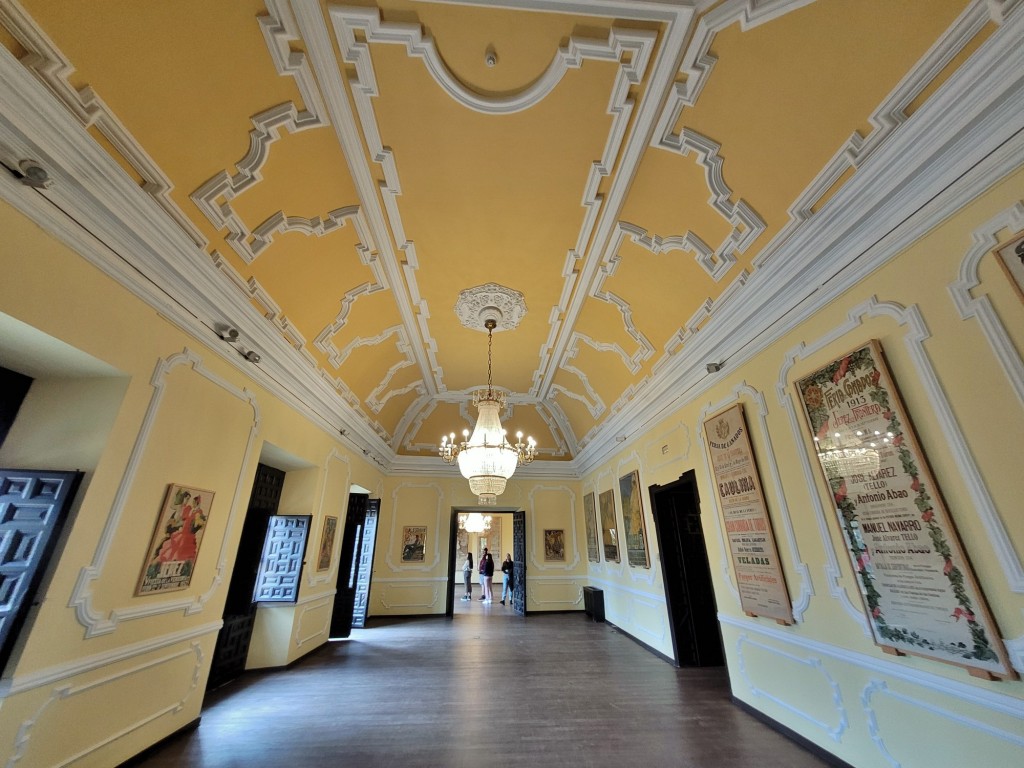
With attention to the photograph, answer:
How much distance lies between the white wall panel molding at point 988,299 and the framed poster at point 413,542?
8909mm

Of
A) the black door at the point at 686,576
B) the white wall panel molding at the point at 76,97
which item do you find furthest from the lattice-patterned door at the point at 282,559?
the black door at the point at 686,576

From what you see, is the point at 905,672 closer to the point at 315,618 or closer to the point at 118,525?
the point at 118,525

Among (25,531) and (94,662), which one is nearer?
(25,531)

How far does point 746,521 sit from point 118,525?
4.77 m

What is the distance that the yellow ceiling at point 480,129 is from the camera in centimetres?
212

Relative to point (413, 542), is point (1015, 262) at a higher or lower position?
higher

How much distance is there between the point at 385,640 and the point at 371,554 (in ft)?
6.95

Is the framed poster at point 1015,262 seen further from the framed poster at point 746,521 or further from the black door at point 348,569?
the black door at point 348,569

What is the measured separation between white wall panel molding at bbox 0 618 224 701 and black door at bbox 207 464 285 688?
4.63 feet

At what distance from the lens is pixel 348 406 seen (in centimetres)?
608

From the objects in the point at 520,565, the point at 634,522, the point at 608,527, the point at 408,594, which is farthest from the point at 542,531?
the point at 634,522

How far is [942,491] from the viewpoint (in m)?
2.12

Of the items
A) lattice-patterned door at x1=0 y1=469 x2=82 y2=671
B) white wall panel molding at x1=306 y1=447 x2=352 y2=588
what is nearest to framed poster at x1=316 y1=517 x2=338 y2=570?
white wall panel molding at x1=306 y1=447 x2=352 y2=588

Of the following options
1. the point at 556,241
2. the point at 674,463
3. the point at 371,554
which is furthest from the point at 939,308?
the point at 371,554
